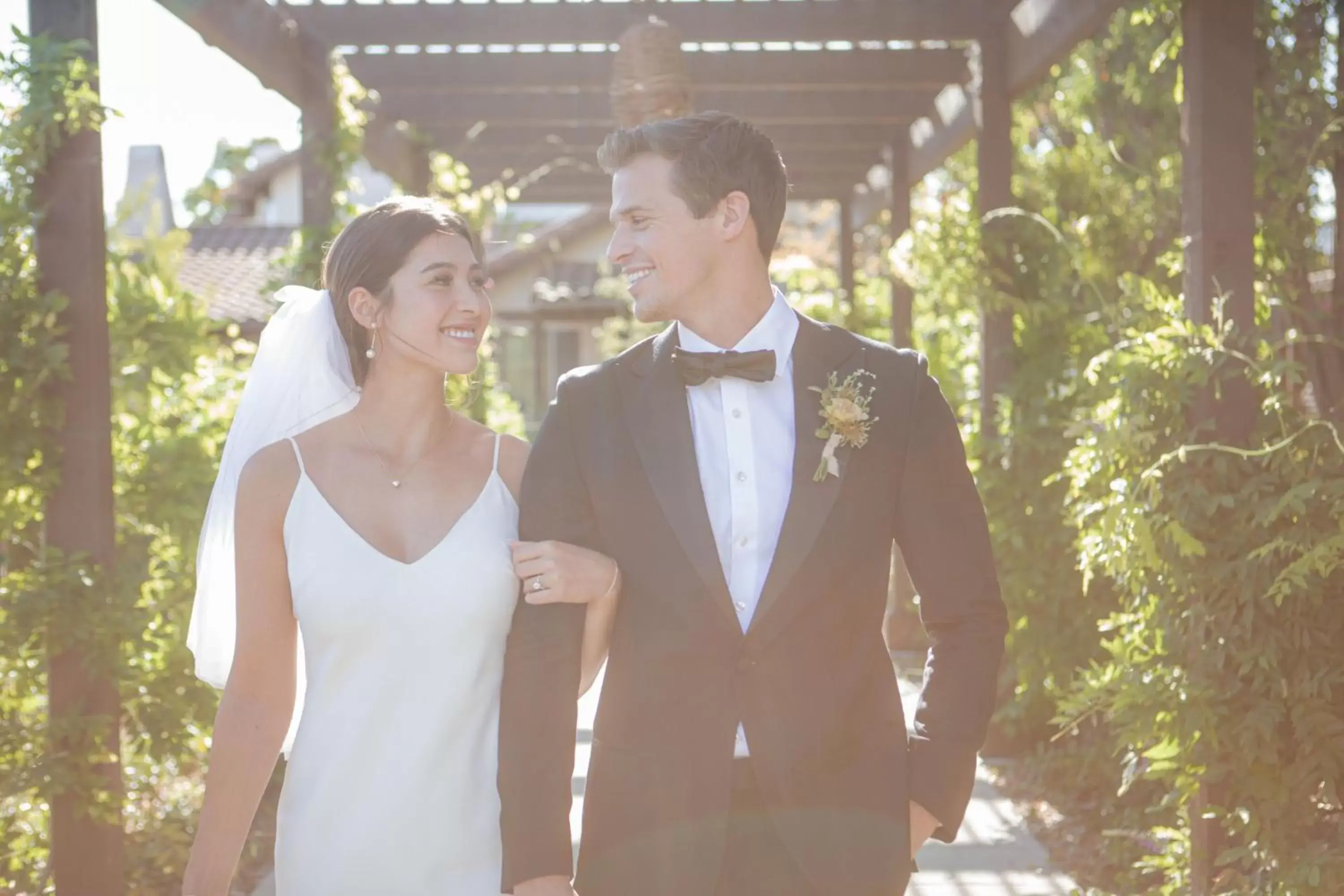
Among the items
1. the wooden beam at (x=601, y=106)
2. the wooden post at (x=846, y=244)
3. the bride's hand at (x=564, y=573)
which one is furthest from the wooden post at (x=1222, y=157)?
the wooden post at (x=846, y=244)

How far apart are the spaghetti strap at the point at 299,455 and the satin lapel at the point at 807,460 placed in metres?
1.04

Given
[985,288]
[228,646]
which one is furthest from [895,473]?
[985,288]

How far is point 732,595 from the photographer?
269cm

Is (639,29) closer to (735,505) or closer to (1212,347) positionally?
(1212,347)

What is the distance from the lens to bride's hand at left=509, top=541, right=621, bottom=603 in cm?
268

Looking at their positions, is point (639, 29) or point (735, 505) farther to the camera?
point (639, 29)

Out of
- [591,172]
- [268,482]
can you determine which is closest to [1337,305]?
[268,482]

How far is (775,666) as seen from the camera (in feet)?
8.68

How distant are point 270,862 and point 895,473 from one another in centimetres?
419

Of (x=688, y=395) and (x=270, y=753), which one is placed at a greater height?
(x=688, y=395)

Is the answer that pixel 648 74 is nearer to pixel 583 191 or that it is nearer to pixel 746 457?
pixel 746 457

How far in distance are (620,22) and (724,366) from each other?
16.8 feet

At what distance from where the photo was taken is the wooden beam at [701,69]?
27.9 feet

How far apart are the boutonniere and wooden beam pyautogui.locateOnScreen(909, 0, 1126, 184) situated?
392 cm
